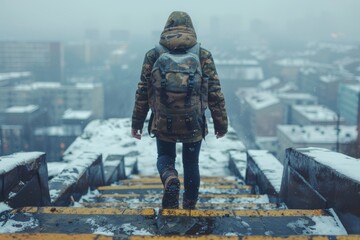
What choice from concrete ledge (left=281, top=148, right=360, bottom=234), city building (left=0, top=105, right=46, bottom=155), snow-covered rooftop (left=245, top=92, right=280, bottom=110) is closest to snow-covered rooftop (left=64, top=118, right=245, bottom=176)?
concrete ledge (left=281, top=148, right=360, bottom=234)

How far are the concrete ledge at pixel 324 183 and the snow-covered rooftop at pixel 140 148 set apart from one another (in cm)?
379

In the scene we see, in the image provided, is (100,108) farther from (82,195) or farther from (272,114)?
(82,195)

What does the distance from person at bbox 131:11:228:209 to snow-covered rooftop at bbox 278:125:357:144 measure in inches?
894

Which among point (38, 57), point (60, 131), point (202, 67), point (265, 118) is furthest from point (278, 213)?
point (38, 57)

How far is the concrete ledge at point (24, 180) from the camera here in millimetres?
2473

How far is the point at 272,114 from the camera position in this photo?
Answer: 36656 mm

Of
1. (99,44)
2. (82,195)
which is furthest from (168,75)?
(99,44)

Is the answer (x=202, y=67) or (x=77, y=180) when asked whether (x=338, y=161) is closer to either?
(x=202, y=67)

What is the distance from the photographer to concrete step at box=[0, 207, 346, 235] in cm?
211

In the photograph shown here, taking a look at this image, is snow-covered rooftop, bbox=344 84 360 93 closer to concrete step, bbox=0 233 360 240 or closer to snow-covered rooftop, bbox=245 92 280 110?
snow-covered rooftop, bbox=245 92 280 110

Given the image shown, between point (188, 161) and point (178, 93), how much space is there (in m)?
0.58

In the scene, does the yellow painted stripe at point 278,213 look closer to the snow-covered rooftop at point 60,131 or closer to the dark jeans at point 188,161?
the dark jeans at point 188,161

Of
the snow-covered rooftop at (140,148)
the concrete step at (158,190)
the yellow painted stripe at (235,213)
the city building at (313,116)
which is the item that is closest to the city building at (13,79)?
the city building at (313,116)

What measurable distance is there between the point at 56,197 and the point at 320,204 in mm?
2075
